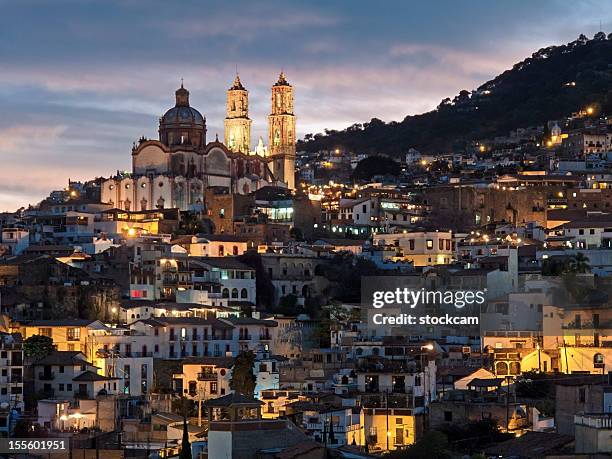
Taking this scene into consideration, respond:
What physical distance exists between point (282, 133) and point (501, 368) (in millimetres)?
48789

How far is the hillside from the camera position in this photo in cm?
12769

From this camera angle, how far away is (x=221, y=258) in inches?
2450

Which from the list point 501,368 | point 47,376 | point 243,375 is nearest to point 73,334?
point 47,376

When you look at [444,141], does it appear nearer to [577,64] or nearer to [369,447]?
[577,64]

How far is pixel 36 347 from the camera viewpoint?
165 feet

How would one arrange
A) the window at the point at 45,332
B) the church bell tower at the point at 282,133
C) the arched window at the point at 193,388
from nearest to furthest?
the arched window at the point at 193,388 → the window at the point at 45,332 → the church bell tower at the point at 282,133

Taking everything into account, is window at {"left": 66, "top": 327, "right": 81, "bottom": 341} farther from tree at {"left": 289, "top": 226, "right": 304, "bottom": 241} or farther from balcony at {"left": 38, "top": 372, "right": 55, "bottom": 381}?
tree at {"left": 289, "top": 226, "right": 304, "bottom": 241}

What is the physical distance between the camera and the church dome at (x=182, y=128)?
260 ft

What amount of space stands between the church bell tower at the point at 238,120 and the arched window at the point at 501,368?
1885 inches

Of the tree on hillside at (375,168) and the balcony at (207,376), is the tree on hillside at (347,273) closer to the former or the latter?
the balcony at (207,376)

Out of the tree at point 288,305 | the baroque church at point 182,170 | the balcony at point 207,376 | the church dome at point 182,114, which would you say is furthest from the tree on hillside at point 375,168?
the balcony at point 207,376

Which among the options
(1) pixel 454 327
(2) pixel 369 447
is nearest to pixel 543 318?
(1) pixel 454 327

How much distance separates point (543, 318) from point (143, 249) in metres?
18.7

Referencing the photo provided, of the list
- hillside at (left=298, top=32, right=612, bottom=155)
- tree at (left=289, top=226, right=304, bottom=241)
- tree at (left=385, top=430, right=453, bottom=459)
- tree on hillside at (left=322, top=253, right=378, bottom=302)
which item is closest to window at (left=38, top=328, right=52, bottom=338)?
tree on hillside at (left=322, top=253, right=378, bottom=302)
